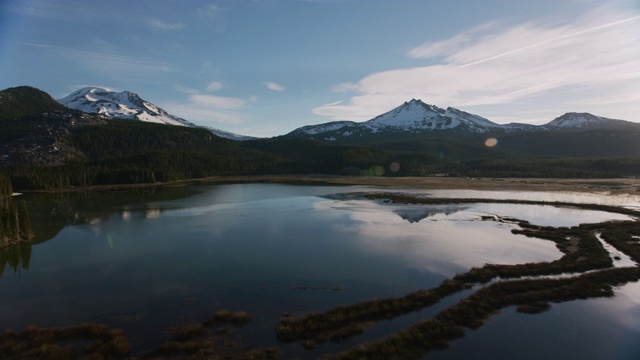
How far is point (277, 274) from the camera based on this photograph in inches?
1243

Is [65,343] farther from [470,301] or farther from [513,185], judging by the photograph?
[513,185]

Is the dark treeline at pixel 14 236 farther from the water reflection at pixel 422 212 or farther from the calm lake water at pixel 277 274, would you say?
the water reflection at pixel 422 212

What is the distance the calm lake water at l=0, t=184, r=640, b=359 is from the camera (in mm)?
20719

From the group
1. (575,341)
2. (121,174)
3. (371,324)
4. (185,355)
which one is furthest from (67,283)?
(121,174)

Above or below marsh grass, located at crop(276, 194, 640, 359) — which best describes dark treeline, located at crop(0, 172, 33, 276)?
above

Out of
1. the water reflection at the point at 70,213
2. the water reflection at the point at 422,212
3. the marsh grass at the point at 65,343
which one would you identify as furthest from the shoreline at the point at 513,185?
the marsh grass at the point at 65,343

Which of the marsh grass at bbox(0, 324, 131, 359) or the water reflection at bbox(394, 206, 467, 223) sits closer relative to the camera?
the marsh grass at bbox(0, 324, 131, 359)

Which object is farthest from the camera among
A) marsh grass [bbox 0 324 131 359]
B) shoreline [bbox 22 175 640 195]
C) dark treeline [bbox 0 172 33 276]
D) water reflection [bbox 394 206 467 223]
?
shoreline [bbox 22 175 640 195]

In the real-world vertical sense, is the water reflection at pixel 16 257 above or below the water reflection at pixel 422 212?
above

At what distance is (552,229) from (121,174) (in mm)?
155122

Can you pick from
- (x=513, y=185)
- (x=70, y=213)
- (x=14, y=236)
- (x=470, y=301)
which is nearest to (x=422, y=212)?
(x=470, y=301)

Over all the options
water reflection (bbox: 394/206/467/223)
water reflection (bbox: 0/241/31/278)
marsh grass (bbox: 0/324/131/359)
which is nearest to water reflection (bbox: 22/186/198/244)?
water reflection (bbox: 0/241/31/278)

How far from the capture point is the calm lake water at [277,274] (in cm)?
2072

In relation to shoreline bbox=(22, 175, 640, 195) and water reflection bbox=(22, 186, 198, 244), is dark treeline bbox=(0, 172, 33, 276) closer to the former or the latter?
water reflection bbox=(22, 186, 198, 244)
